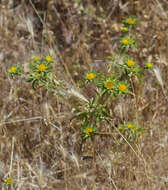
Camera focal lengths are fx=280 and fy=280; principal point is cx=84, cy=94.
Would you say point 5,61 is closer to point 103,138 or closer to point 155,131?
point 103,138

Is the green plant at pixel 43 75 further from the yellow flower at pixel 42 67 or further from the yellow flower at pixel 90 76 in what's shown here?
the yellow flower at pixel 90 76

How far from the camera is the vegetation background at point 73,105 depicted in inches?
62.3

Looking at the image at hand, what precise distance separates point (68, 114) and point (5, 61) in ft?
3.33

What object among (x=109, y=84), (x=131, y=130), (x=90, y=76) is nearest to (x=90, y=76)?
(x=90, y=76)

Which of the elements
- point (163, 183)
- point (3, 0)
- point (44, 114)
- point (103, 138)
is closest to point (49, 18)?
point (3, 0)

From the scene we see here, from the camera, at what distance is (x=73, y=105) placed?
1685 mm

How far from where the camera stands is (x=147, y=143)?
179cm

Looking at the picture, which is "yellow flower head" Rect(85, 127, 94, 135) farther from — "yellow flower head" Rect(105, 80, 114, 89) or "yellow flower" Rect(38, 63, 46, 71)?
"yellow flower" Rect(38, 63, 46, 71)

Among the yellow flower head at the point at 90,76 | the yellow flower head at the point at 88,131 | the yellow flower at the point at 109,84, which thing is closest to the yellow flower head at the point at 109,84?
the yellow flower at the point at 109,84

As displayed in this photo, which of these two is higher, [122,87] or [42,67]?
[42,67]

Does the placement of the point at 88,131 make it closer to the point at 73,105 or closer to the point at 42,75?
the point at 73,105

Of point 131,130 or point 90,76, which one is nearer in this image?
point 90,76

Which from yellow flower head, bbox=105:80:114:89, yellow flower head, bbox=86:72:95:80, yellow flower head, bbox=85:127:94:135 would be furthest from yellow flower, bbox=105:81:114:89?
yellow flower head, bbox=85:127:94:135

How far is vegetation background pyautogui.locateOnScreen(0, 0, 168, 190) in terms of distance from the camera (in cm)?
158
